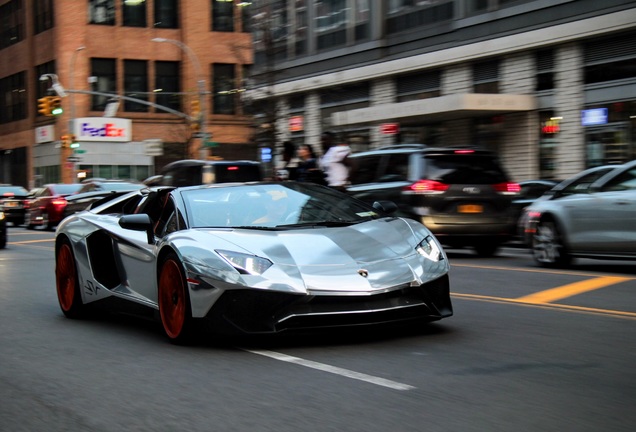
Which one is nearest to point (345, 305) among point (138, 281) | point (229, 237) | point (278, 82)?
point (229, 237)

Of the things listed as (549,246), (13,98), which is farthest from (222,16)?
(549,246)

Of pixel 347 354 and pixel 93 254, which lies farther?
pixel 93 254

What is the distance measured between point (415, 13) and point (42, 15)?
35.1m

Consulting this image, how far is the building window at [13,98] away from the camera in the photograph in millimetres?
65331

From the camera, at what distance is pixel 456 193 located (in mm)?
15602

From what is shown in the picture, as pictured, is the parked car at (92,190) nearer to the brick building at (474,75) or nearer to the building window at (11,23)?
the brick building at (474,75)

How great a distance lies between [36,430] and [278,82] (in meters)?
37.5

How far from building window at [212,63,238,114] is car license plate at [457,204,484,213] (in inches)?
1860

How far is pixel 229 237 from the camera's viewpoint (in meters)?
6.94

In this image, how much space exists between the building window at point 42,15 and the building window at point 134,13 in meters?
4.48

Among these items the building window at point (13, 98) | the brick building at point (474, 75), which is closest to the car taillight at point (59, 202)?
the brick building at point (474, 75)

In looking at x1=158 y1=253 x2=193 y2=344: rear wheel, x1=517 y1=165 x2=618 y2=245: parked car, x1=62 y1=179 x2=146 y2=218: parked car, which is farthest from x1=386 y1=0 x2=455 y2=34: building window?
x1=158 y1=253 x2=193 y2=344: rear wheel

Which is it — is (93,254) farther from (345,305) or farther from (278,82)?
(278,82)

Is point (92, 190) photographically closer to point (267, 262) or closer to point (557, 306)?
point (557, 306)
